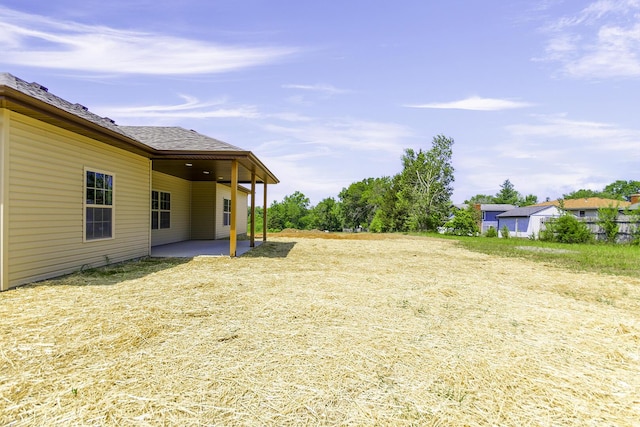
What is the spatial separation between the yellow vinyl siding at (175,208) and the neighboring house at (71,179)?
1032mm

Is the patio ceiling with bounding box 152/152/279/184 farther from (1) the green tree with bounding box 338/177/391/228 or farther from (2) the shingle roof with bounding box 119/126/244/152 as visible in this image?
(1) the green tree with bounding box 338/177/391/228

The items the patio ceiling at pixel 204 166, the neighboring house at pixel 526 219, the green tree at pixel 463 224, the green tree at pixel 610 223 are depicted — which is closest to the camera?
the patio ceiling at pixel 204 166

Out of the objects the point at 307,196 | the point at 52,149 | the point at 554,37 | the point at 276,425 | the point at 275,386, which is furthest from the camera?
the point at 307,196

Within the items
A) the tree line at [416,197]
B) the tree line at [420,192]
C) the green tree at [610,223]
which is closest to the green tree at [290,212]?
the tree line at [416,197]

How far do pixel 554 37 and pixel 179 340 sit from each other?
1285 centimetres

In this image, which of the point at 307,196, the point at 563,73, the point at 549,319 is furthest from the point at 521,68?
the point at 307,196

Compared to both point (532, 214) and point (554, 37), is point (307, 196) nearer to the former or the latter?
point (532, 214)

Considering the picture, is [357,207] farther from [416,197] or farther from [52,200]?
[52,200]

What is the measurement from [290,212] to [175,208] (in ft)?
160

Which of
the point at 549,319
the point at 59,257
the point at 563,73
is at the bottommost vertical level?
the point at 549,319

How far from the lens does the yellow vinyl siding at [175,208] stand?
11.7 m

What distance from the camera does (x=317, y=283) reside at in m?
5.92

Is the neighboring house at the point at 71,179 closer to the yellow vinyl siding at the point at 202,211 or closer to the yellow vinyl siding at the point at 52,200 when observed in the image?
the yellow vinyl siding at the point at 52,200

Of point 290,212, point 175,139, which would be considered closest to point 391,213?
point 175,139
